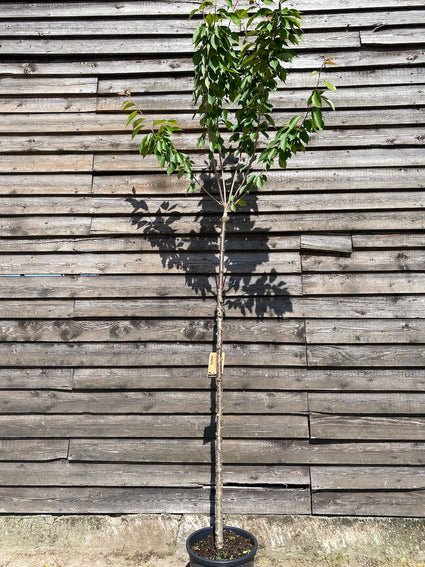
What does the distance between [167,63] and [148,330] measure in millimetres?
2459

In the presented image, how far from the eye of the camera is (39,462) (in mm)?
3898

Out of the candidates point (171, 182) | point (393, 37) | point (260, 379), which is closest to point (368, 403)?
point (260, 379)

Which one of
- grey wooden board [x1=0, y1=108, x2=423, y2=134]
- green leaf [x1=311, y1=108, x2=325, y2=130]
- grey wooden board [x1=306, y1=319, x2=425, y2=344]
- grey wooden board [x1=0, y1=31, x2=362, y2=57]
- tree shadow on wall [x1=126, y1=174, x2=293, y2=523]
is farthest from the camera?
grey wooden board [x1=0, y1=31, x2=362, y2=57]

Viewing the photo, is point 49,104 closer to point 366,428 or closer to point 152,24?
point 152,24

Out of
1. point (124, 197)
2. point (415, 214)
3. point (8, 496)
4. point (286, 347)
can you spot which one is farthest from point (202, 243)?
point (8, 496)

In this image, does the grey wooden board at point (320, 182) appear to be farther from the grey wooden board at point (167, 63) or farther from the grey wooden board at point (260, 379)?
the grey wooden board at point (260, 379)

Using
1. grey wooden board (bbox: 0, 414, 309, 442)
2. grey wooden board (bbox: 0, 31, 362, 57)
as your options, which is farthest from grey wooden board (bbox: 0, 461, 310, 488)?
grey wooden board (bbox: 0, 31, 362, 57)

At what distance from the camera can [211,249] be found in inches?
162

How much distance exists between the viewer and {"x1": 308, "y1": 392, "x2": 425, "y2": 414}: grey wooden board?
3.82 metres

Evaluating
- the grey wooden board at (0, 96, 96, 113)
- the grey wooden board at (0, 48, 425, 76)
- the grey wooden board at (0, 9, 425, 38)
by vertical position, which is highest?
the grey wooden board at (0, 9, 425, 38)

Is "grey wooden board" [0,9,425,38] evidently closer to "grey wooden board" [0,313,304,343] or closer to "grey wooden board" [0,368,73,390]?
"grey wooden board" [0,313,304,343]

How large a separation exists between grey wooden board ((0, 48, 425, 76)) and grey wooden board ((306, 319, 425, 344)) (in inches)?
90.4

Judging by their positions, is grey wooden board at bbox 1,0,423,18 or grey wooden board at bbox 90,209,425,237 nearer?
grey wooden board at bbox 90,209,425,237

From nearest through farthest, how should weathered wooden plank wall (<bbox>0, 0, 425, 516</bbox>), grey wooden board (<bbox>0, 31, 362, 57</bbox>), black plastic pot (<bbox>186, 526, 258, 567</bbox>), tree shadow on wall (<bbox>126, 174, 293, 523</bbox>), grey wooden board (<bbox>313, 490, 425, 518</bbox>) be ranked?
black plastic pot (<bbox>186, 526, 258, 567</bbox>)
grey wooden board (<bbox>313, 490, 425, 518</bbox>)
weathered wooden plank wall (<bbox>0, 0, 425, 516</bbox>)
tree shadow on wall (<bbox>126, 174, 293, 523</bbox>)
grey wooden board (<bbox>0, 31, 362, 57</bbox>)
